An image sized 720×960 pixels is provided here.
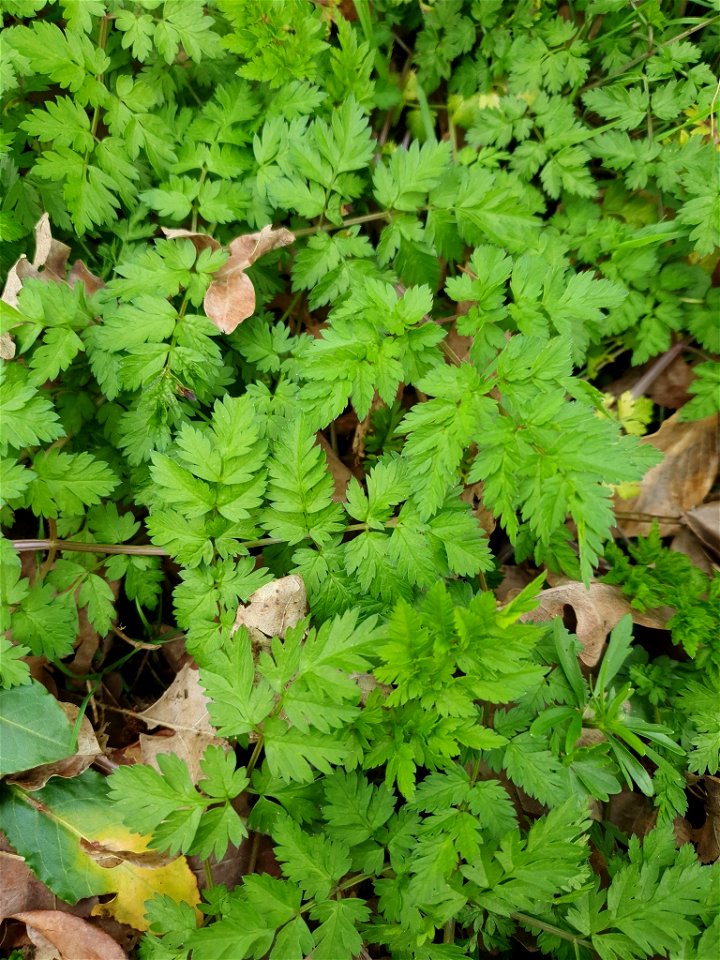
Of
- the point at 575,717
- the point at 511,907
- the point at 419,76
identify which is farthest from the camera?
the point at 419,76

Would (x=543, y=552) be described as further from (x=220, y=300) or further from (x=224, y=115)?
(x=224, y=115)

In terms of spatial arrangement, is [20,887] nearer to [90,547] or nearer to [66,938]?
[66,938]

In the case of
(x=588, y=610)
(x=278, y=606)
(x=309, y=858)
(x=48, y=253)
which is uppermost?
(x=48, y=253)

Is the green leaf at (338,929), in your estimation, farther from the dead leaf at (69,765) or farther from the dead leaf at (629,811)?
the dead leaf at (629,811)

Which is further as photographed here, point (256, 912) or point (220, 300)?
point (220, 300)

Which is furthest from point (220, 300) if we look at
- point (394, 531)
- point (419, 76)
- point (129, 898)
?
point (129, 898)

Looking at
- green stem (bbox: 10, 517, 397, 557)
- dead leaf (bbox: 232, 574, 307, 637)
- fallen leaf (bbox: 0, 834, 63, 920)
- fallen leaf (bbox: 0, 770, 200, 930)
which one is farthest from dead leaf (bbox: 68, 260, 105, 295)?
fallen leaf (bbox: 0, 834, 63, 920)

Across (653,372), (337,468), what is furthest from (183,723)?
(653,372)

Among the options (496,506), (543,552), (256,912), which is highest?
(496,506)
